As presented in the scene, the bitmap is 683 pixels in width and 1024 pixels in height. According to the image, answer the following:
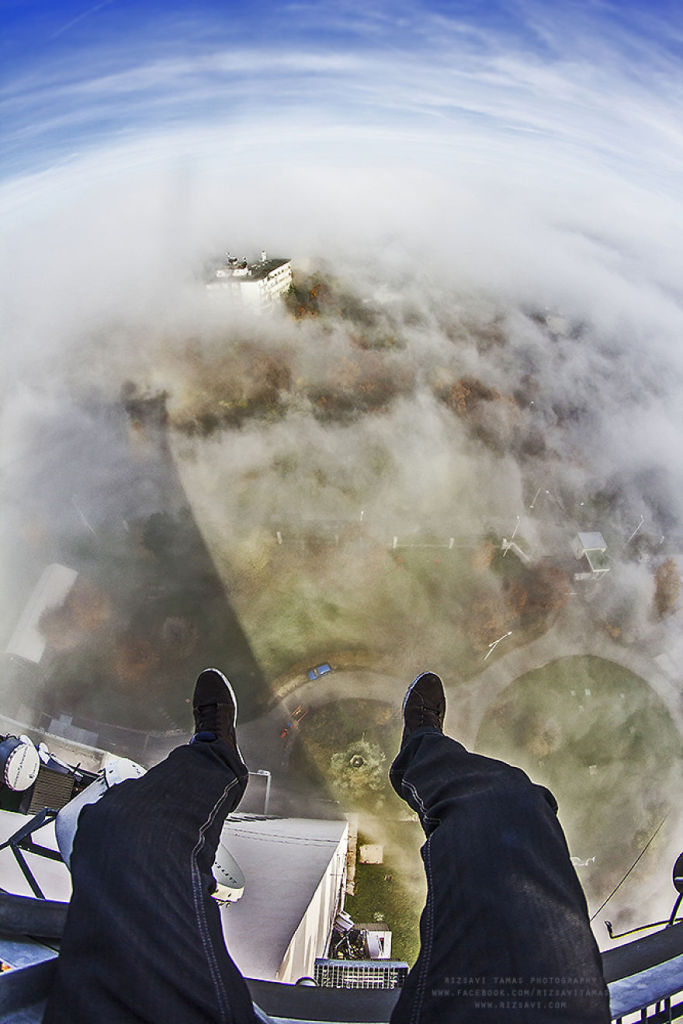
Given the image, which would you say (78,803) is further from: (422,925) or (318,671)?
(318,671)

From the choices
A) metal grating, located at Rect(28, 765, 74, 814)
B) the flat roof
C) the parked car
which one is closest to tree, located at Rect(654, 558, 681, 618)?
the parked car

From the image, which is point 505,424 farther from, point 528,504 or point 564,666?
point 564,666

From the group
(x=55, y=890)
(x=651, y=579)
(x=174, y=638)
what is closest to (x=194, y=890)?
(x=55, y=890)

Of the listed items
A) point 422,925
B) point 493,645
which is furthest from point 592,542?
point 422,925

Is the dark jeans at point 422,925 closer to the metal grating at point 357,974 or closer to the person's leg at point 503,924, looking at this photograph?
the person's leg at point 503,924

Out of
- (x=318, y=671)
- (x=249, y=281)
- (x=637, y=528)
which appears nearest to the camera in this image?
(x=318, y=671)

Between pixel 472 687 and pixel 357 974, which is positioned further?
pixel 472 687
